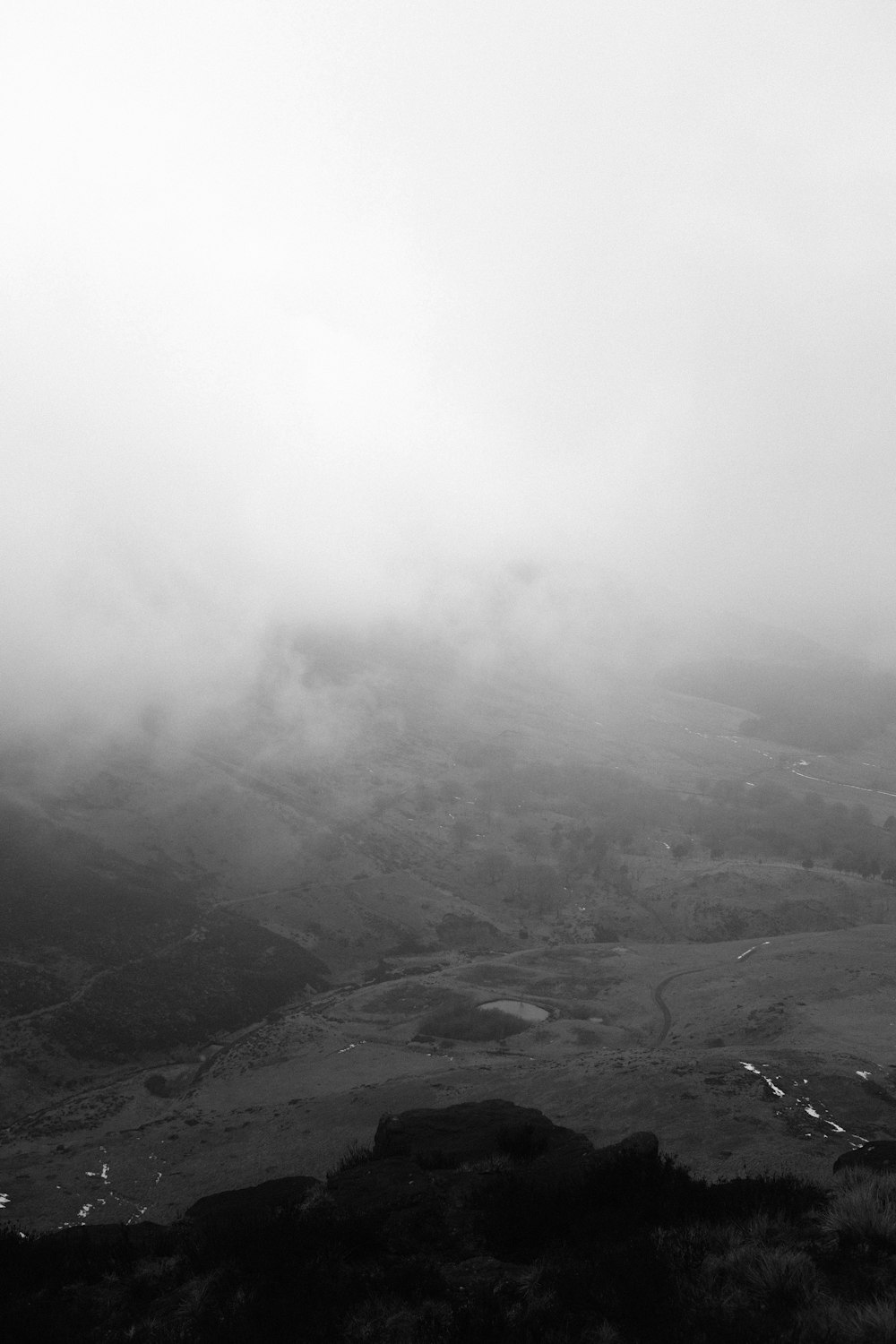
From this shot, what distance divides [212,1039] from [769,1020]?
206 feet

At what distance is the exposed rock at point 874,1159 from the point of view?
68.8ft

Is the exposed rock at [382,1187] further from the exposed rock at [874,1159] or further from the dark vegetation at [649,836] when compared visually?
the dark vegetation at [649,836]

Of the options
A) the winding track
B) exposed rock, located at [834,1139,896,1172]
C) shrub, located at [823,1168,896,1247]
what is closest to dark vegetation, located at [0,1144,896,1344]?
shrub, located at [823,1168,896,1247]

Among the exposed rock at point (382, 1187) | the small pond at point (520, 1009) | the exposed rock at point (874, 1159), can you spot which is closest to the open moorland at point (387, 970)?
the small pond at point (520, 1009)

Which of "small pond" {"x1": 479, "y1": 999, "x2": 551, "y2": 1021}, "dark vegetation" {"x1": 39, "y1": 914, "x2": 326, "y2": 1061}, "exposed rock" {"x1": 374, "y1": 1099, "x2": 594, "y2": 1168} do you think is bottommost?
"dark vegetation" {"x1": 39, "y1": 914, "x2": 326, "y2": 1061}

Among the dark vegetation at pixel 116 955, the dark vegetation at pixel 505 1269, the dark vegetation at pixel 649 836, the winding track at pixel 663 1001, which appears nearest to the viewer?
the dark vegetation at pixel 505 1269

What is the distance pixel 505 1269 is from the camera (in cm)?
1452

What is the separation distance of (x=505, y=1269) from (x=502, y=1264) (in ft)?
1.32

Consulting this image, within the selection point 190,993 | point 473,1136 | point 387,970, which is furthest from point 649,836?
point 473,1136

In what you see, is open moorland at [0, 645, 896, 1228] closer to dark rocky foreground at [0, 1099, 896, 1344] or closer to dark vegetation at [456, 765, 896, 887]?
dark vegetation at [456, 765, 896, 887]

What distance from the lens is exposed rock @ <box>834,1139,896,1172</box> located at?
2097 centimetres

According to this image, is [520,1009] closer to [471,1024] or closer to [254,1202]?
[471,1024]

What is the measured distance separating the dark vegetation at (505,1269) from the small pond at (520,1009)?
73.6 meters

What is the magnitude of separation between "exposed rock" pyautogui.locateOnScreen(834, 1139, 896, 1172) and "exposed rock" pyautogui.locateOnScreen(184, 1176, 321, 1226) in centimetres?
1559
